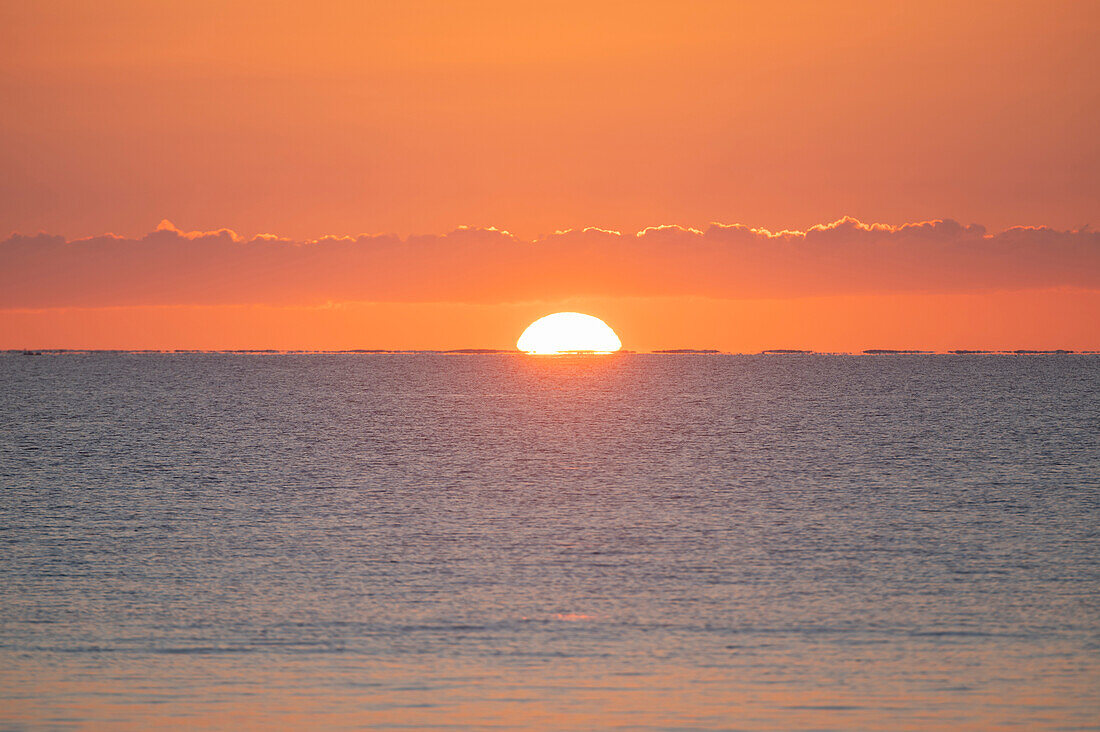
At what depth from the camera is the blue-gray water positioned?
23062 mm

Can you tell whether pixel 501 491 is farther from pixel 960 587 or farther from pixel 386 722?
pixel 386 722

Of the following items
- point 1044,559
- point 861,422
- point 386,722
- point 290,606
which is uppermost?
point 861,422

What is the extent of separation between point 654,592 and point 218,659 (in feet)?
42.0

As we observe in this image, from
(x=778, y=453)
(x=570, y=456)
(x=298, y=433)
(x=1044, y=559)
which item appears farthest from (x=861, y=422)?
(x=1044, y=559)

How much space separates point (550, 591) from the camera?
3372 centimetres

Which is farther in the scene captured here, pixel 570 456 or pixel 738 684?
pixel 570 456

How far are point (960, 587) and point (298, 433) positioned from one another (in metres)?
77.2

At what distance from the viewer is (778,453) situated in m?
82.8

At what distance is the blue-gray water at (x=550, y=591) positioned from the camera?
2306 centimetres

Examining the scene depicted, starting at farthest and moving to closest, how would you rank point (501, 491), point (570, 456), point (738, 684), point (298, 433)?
point (298, 433), point (570, 456), point (501, 491), point (738, 684)

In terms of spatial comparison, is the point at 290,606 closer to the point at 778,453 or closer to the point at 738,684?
the point at 738,684

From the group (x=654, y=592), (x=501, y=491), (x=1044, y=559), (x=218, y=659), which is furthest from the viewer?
(x=501, y=491)

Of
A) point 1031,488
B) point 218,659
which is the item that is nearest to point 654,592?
point 218,659

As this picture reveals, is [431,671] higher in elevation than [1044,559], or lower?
lower
